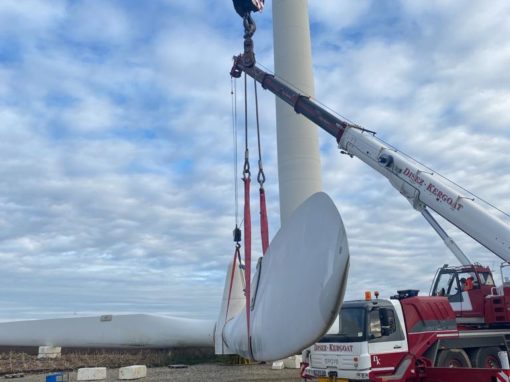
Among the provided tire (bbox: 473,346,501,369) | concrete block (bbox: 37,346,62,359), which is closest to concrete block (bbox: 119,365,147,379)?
concrete block (bbox: 37,346,62,359)

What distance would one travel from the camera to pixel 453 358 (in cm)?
1039

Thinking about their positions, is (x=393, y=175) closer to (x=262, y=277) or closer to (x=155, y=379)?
(x=262, y=277)

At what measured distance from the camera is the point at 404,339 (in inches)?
388

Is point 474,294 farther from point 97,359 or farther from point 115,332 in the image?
point 115,332

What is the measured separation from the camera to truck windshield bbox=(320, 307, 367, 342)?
31.6 ft

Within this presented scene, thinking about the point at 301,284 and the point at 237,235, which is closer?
the point at 301,284

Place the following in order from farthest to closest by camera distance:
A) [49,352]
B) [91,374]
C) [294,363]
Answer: [49,352] < [294,363] < [91,374]

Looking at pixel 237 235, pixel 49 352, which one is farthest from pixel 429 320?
pixel 49 352

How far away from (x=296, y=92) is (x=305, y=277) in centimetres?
1138

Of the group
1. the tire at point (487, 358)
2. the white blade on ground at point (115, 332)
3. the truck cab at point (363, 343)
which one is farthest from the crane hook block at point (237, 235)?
Answer: the white blade on ground at point (115, 332)

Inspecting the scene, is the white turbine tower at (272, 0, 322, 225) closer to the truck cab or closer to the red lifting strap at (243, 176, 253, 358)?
the truck cab

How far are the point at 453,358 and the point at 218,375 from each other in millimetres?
8864

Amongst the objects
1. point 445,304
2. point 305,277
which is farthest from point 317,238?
point 445,304

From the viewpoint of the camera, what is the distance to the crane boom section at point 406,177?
34.5 feet
